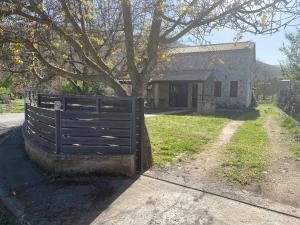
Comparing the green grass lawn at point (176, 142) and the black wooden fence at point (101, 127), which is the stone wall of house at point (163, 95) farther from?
the black wooden fence at point (101, 127)

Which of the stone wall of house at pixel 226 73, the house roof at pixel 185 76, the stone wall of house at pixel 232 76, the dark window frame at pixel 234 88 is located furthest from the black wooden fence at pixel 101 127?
the dark window frame at pixel 234 88

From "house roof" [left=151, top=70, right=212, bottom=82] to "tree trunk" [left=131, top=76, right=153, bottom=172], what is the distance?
15362mm

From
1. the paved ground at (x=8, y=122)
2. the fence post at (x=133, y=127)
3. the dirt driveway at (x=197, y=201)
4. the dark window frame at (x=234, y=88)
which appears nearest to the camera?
the dirt driveway at (x=197, y=201)

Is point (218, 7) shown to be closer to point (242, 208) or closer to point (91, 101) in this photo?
point (91, 101)

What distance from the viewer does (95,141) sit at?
530 centimetres

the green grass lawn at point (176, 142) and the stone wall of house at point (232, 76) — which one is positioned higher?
the stone wall of house at point (232, 76)

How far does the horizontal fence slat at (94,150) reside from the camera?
5.32 metres

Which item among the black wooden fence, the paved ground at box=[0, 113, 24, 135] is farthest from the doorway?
the black wooden fence

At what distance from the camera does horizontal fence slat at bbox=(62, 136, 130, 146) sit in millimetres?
5289

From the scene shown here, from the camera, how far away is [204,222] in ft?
11.6

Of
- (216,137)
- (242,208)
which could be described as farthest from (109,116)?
(216,137)

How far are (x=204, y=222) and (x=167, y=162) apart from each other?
9.28 ft

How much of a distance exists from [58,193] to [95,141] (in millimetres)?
1202

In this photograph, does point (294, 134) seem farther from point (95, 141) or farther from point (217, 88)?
point (217, 88)
